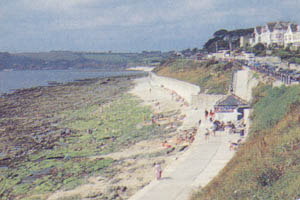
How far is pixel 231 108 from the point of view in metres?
22.7

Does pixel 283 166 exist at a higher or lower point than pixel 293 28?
lower

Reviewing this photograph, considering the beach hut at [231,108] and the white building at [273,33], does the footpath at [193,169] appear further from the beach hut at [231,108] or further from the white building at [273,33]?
the white building at [273,33]

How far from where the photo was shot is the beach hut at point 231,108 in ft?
73.4

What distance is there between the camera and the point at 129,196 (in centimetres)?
1373

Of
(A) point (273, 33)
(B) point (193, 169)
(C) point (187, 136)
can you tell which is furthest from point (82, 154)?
(A) point (273, 33)

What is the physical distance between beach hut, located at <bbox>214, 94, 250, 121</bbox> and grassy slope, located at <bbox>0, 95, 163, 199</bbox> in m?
4.67

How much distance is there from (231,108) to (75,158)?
1003 centimetres

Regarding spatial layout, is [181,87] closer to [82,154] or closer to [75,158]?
[82,154]

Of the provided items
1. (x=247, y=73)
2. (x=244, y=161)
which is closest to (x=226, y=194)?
(x=244, y=161)

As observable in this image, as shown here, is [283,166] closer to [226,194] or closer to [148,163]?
[226,194]

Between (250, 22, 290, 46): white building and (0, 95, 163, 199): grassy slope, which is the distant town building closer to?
(250, 22, 290, 46): white building

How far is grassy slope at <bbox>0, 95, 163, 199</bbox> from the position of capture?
15938mm

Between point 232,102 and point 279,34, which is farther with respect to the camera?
point 279,34

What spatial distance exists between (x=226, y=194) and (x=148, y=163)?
8.62 metres
